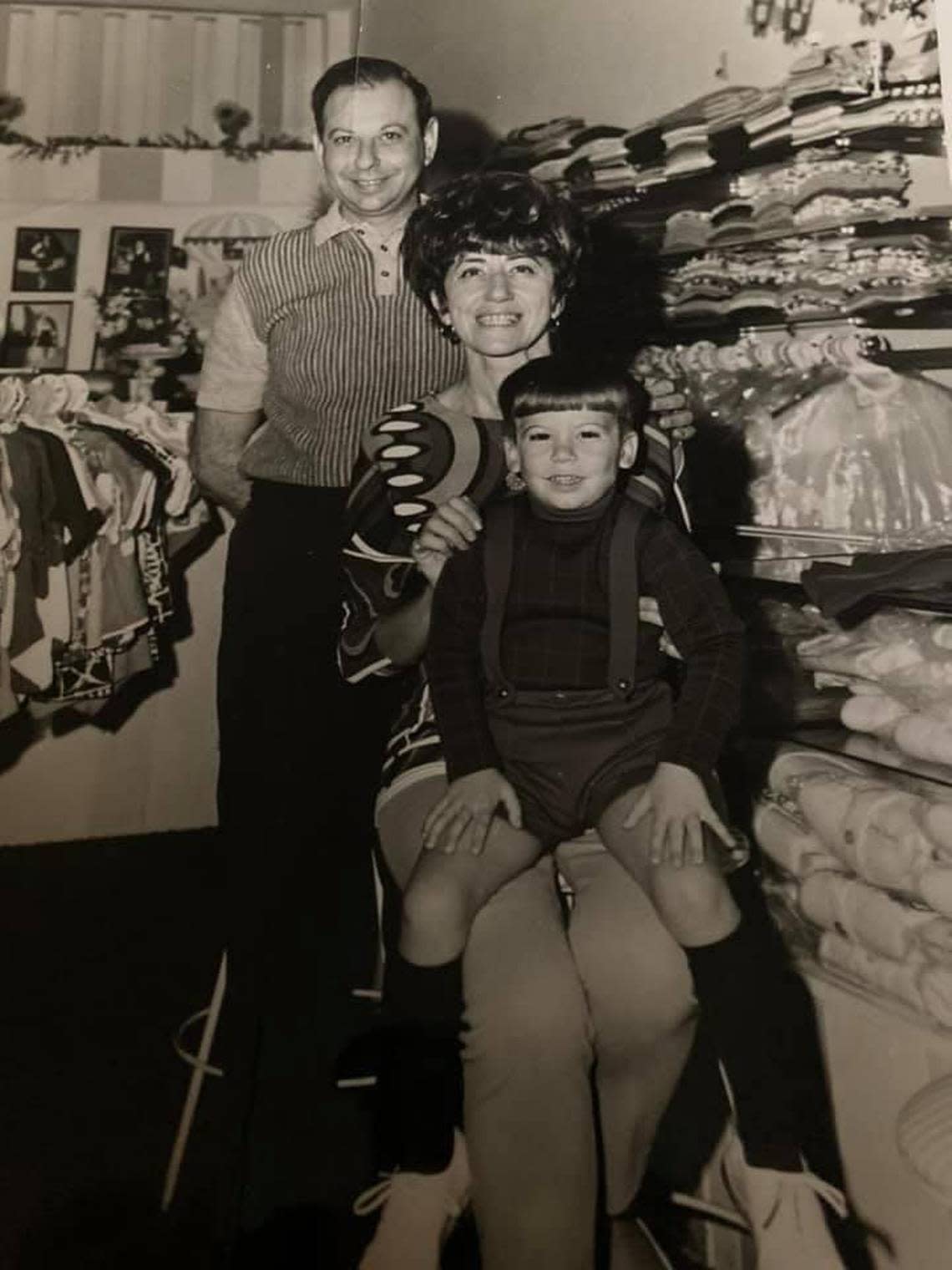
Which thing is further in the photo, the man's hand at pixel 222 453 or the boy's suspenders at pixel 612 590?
the man's hand at pixel 222 453

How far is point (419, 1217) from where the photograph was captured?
92 cm

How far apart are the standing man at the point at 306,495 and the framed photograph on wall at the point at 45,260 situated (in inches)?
6.3

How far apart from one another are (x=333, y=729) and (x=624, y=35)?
74cm

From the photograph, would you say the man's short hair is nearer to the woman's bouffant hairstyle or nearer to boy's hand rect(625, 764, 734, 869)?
the woman's bouffant hairstyle

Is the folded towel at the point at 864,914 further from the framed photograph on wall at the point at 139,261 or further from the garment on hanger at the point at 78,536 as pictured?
the framed photograph on wall at the point at 139,261

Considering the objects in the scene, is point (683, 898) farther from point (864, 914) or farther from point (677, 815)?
point (864, 914)

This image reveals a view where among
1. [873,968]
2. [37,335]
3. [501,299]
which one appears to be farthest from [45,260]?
[873,968]

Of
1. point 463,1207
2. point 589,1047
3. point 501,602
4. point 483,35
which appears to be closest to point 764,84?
point 483,35

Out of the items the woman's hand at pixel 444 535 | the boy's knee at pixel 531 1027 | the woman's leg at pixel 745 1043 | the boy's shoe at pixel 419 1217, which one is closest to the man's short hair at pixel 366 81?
the woman's hand at pixel 444 535

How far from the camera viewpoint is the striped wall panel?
1058mm

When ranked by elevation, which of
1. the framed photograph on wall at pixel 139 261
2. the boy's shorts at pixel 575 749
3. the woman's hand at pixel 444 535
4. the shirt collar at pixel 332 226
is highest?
the shirt collar at pixel 332 226

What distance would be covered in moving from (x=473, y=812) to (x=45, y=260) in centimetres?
68

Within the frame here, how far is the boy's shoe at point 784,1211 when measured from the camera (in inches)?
35.0

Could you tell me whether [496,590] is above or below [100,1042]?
above
